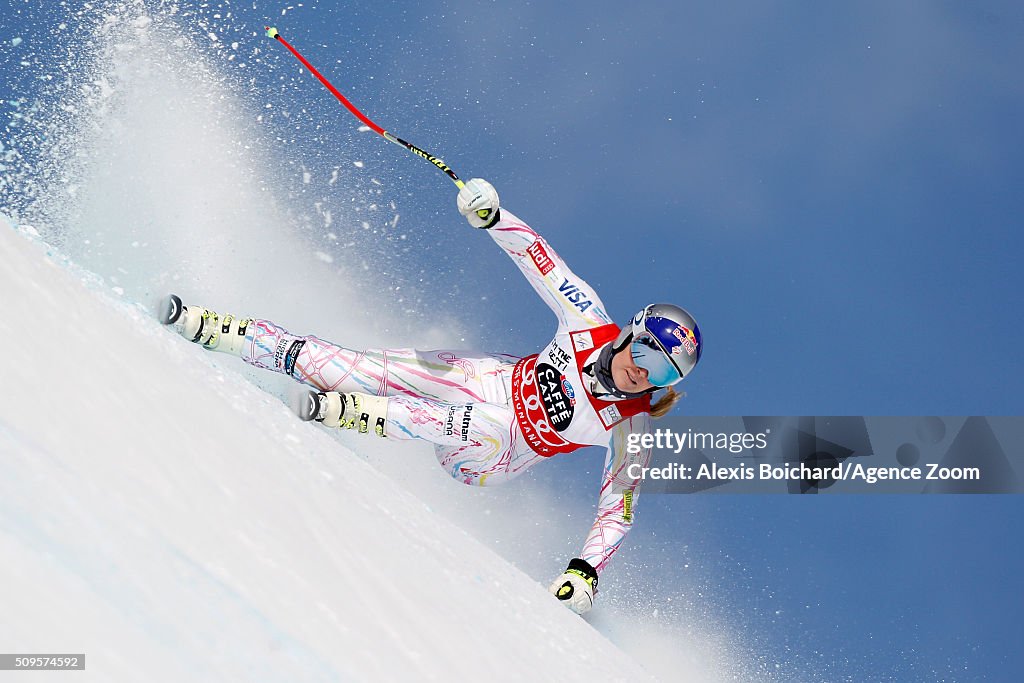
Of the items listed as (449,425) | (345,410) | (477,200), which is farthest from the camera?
(449,425)

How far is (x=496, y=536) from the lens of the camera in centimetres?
652

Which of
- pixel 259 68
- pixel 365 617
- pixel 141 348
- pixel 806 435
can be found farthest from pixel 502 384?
pixel 259 68

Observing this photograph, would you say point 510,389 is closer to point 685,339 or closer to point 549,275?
point 549,275

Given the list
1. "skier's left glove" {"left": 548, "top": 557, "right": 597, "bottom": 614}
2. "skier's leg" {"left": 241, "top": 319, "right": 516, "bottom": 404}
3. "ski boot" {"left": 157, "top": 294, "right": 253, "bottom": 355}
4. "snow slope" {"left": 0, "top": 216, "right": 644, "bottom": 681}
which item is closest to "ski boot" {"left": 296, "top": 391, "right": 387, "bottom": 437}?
"skier's leg" {"left": 241, "top": 319, "right": 516, "bottom": 404}

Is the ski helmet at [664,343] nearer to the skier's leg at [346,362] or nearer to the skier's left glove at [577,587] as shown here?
the skier's leg at [346,362]

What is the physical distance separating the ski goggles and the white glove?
0.78m

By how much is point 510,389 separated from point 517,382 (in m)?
0.05

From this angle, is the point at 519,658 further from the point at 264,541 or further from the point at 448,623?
the point at 264,541

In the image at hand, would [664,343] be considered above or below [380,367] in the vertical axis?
above

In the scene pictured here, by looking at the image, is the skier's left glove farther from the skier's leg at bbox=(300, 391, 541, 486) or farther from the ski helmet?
the ski helmet

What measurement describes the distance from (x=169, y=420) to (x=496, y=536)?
3895mm

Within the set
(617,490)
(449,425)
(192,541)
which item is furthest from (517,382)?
(192,541)

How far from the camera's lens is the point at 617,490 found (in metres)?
4.76

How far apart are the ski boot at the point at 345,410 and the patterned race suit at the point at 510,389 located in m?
0.06
